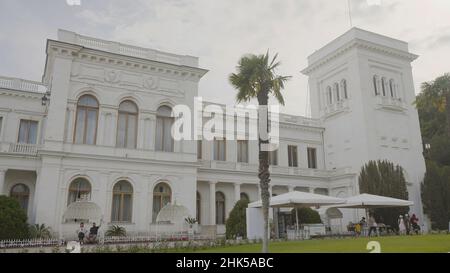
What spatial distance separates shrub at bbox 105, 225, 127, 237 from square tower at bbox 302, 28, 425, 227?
66.8 feet

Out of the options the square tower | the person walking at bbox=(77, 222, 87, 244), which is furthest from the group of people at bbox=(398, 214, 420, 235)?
the person walking at bbox=(77, 222, 87, 244)

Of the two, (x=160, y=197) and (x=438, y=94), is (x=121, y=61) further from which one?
(x=438, y=94)

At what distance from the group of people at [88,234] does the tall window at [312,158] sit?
851 inches

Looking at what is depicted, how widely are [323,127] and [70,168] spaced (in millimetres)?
23997

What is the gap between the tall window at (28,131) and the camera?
26.9 metres

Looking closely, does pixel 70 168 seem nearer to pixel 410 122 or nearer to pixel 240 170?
pixel 240 170

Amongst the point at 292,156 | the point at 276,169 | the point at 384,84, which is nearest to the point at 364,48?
the point at 384,84

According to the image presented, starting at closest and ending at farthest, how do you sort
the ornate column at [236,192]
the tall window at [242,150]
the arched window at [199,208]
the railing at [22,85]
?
1. the railing at [22,85]
2. the arched window at [199,208]
3. the ornate column at [236,192]
4. the tall window at [242,150]

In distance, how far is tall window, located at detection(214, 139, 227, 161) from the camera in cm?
3198

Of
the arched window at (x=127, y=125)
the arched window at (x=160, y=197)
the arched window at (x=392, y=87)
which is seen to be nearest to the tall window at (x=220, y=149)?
the arched window at (x=160, y=197)

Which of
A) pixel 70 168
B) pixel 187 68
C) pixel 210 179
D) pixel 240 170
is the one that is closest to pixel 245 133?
pixel 240 170

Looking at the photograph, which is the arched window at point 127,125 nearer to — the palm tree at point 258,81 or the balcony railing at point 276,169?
the balcony railing at point 276,169

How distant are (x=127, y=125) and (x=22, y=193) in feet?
26.5

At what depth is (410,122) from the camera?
118 feet
